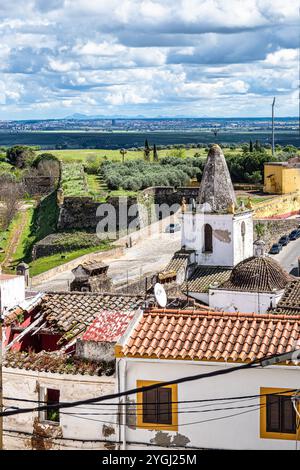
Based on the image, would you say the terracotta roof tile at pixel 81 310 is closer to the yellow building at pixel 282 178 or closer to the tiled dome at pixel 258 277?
the tiled dome at pixel 258 277

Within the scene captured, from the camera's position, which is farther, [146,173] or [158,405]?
[146,173]

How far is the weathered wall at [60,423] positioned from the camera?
11.9m

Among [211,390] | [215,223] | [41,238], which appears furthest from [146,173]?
[211,390]

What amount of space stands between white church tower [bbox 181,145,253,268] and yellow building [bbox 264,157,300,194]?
101 ft

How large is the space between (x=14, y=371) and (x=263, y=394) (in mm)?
3422

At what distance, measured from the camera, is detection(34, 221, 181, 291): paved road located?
111 ft

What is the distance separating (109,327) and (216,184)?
1524 cm

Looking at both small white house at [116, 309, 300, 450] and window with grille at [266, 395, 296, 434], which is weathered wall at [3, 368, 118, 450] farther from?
window with grille at [266, 395, 296, 434]

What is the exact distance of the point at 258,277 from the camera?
2316 cm

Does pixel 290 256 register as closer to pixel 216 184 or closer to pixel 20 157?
pixel 216 184

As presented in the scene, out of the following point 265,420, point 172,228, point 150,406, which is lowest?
point 265,420

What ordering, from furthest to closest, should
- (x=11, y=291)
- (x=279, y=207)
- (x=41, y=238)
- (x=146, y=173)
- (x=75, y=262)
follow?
1. (x=146, y=173)
2. (x=41, y=238)
3. (x=279, y=207)
4. (x=75, y=262)
5. (x=11, y=291)

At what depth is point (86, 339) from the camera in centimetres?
1239
